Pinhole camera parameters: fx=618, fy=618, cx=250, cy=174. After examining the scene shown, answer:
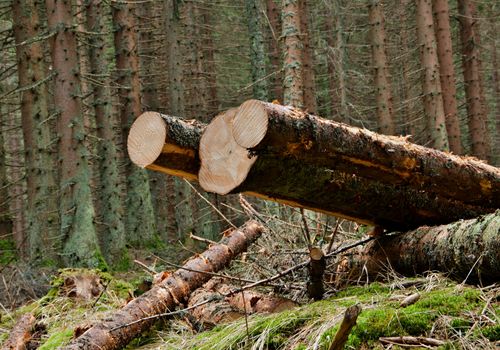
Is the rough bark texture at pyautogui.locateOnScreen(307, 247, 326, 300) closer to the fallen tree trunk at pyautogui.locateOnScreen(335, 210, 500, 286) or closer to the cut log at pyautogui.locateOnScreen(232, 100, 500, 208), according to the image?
the fallen tree trunk at pyautogui.locateOnScreen(335, 210, 500, 286)

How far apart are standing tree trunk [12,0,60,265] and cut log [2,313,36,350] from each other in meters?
7.49

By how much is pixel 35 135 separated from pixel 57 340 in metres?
9.49

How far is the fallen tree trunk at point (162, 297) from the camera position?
200 inches

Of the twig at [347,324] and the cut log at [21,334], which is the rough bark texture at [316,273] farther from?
the cut log at [21,334]

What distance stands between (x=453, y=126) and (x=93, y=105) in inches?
368

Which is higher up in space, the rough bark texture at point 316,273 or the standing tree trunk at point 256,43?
the standing tree trunk at point 256,43

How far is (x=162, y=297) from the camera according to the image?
19.0 feet

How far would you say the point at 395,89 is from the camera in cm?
3194

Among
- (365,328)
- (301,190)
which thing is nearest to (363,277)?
(301,190)

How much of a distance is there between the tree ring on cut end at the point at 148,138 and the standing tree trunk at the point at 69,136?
24.4 ft

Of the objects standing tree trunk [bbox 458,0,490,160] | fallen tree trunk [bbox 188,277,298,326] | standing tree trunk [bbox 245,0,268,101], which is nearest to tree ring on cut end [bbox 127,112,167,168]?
fallen tree trunk [bbox 188,277,298,326]

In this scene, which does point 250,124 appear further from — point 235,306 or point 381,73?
point 381,73

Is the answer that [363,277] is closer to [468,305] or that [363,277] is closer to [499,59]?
[468,305]

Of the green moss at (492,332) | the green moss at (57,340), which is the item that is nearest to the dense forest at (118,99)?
the green moss at (57,340)
